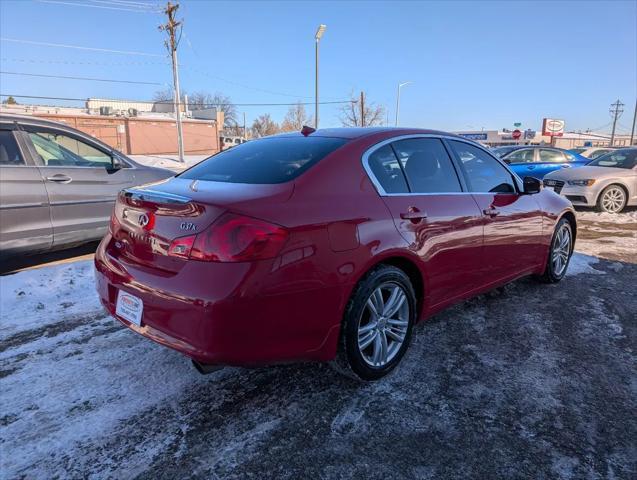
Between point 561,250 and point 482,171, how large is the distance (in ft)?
5.97

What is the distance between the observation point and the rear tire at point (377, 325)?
101 inches

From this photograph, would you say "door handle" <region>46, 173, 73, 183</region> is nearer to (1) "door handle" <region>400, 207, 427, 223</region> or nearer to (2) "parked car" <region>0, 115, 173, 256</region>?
(2) "parked car" <region>0, 115, 173, 256</region>

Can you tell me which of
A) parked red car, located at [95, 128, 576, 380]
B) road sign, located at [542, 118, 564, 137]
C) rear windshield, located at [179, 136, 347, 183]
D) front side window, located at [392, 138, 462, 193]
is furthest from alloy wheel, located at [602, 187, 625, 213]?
road sign, located at [542, 118, 564, 137]

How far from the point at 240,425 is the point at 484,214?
245cm

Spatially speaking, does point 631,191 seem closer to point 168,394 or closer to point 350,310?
point 350,310

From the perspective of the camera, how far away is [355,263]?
2484 millimetres

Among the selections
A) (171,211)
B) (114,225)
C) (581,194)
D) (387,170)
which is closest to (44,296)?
(114,225)

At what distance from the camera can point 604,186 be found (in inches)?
384

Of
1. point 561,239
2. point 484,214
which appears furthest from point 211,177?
point 561,239

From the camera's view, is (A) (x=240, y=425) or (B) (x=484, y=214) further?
(B) (x=484, y=214)

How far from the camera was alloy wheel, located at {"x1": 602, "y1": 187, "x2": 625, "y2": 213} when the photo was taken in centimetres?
983

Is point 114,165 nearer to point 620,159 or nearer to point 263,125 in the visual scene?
point 620,159

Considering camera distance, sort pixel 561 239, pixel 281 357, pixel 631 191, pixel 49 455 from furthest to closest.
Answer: pixel 631 191 < pixel 561 239 < pixel 281 357 < pixel 49 455

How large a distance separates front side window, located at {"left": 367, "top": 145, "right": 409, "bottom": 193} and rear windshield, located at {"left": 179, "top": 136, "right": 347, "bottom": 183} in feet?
0.82
